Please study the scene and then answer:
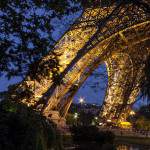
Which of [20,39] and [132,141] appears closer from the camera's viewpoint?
[20,39]

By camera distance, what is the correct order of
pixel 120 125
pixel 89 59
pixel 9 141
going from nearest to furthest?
pixel 9 141 → pixel 89 59 → pixel 120 125

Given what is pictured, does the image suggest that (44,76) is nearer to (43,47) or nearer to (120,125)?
(43,47)

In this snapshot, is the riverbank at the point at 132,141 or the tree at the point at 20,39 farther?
the riverbank at the point at 132,141

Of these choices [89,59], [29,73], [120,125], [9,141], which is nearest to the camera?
[9,141]

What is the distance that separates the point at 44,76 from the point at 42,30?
36.0 inches

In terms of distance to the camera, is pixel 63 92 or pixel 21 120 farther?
pixel 63 92

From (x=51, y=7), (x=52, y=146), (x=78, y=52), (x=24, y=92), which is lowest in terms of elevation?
(x=52, y=146)

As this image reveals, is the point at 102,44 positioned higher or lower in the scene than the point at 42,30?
higher

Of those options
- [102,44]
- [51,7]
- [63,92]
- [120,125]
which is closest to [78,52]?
[102,44]

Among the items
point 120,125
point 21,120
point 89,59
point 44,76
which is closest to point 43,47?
point 44,76

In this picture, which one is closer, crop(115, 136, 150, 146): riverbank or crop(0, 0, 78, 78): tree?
crop(0, 0, 78, 78): tree

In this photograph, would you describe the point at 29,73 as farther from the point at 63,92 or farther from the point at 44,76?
the point at 63,92

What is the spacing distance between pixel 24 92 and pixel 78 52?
82.3 feet

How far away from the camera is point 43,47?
390 inches
